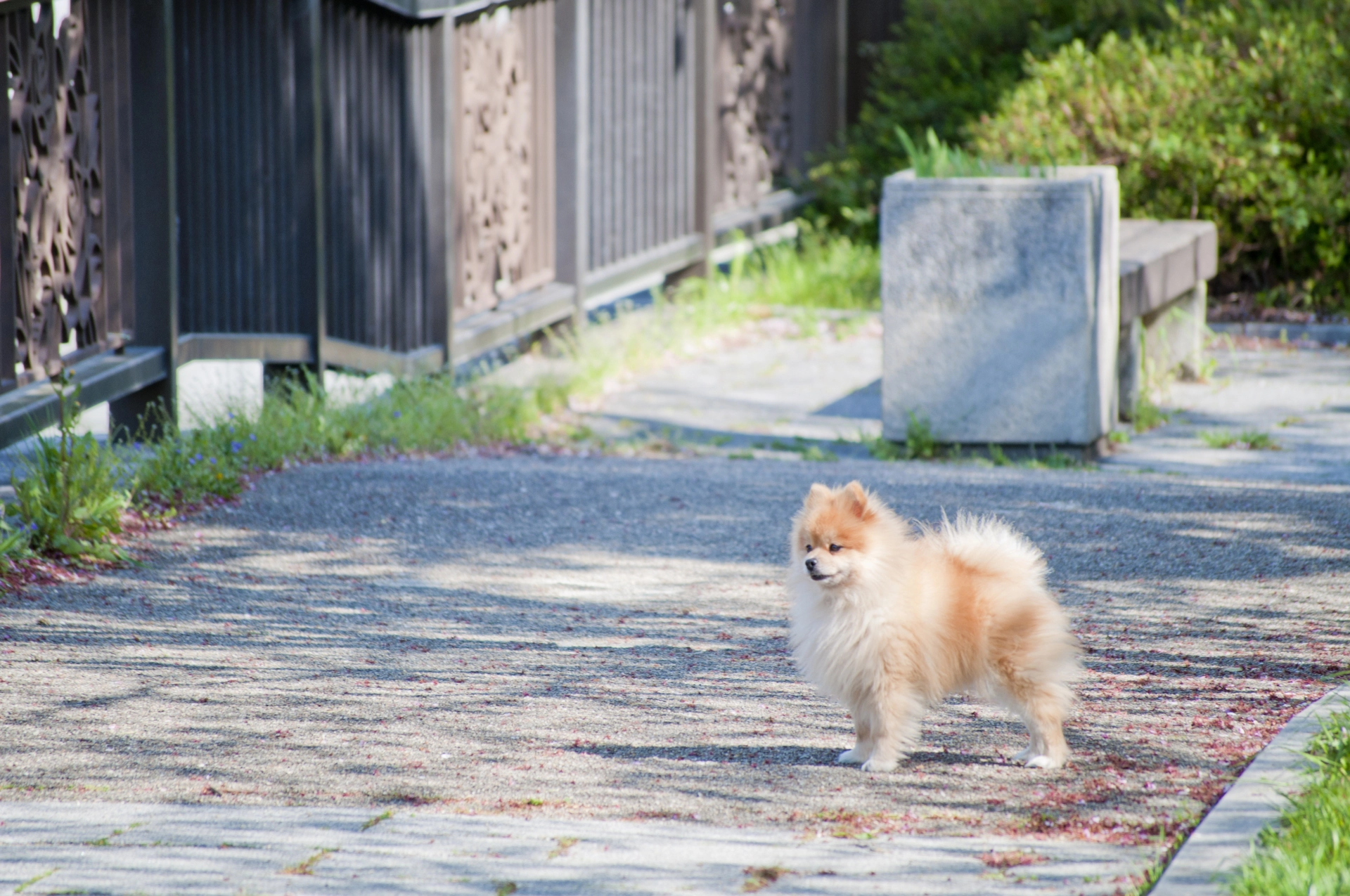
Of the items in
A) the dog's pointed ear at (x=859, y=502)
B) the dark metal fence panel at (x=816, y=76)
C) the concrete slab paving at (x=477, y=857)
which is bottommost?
the concrete slab paving at (x=477, y=857)

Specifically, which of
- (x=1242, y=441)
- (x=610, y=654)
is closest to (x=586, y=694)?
(x=610, y=654)

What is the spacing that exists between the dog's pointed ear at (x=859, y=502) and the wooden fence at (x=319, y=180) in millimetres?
4107

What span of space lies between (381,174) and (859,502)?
19.4 feet

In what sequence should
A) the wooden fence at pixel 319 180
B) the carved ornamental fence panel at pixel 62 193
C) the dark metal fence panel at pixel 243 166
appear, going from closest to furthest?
the carved ornamental fence panel at pixel 62 193
the wooden fence at pixel 319 180
the dark metal fence panel at pixel 243 166

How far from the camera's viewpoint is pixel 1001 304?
8.23 meters

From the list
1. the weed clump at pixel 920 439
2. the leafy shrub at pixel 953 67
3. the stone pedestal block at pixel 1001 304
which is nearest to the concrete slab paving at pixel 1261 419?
the stone pedestal block at pixel 1001 304

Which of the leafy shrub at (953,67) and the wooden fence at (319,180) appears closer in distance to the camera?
the wooden fence at (319,180)

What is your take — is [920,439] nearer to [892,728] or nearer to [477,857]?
[892,728]

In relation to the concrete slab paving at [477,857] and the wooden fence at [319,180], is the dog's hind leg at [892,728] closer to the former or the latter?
the concrete slab paving at [477,857]

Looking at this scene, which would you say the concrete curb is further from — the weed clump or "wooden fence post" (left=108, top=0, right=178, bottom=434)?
"wooden fence post" (left=108, top=0, right=178, bottom=434)

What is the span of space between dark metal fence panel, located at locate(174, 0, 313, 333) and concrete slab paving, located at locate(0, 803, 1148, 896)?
5297 millimetres

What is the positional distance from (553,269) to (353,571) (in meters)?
5.49

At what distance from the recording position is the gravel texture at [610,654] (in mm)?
3992

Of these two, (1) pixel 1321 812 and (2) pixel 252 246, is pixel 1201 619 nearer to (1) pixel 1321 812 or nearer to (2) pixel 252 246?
(1) pixel 1321 812
